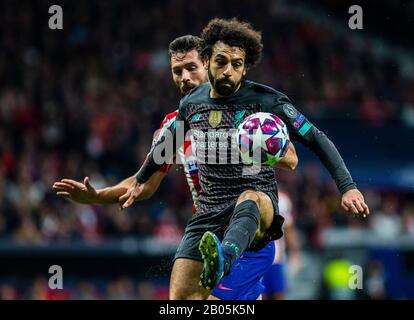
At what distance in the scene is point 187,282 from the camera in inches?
244

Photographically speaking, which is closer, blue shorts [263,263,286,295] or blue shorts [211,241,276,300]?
blue shorts [211,241,276,300]

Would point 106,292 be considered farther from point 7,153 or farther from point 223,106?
point 223,106

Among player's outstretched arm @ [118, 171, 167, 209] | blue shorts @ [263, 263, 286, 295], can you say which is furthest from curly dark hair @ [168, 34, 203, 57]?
blue shorts @ [263, 263, 286, 295]

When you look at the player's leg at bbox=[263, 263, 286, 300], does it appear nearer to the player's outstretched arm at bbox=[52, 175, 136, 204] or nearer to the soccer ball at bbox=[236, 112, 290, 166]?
the player's outstretched arm at bbox=[52, 175, 136, 204]

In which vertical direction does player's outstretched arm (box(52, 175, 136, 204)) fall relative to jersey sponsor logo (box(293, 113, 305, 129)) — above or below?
below

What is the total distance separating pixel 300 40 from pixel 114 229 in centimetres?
717

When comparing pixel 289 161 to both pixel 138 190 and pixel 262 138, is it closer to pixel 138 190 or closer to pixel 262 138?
pixel 262 138

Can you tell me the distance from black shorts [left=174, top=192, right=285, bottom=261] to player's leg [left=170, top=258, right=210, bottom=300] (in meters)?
0.06

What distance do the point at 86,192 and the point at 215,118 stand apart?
1.38m

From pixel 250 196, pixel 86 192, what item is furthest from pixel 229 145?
pixel 86 192

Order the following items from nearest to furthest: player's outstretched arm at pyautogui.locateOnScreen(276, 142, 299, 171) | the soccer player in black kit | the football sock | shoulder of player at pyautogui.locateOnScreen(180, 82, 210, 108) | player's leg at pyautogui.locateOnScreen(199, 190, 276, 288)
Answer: player's leg at pyautogui.locateOnScreen(199, 190, 276, 288)
the football sock
the soccer player in black kit
shoulder of player at pyautogui.locateOnScreen(180, 82, 210, 108)
player's outstretched arm at pyautogui.locateOnScreen(276, 142, 299, 171)

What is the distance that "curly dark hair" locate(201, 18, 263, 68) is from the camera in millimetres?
6434

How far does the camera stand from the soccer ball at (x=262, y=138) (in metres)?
6.09
